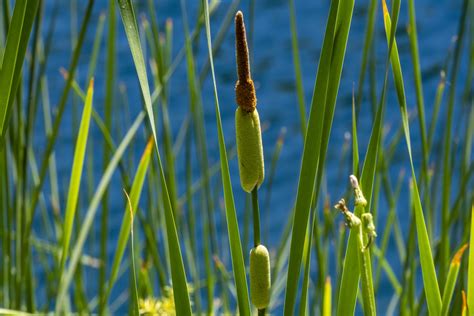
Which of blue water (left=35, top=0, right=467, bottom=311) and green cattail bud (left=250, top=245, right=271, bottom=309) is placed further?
blue water (left=35, top=0, right=467, bottom=311)

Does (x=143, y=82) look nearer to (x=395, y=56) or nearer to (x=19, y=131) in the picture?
(x=395, y=56)

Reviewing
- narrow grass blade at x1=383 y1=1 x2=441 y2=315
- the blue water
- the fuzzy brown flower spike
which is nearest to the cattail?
the fuzzy brown flower spike

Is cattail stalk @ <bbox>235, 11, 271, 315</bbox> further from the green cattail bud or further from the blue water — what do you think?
the blue water

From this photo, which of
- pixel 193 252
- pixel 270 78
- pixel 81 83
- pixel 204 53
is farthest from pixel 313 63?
pixel 193 252

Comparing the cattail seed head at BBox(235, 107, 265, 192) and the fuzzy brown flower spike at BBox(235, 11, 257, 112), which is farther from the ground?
the fuzzy brown flower spike at BBox(235, 11, 257, 112)

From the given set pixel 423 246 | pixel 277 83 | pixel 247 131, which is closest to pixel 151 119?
pixel 247 131

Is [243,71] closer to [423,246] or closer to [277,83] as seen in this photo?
[423,246]

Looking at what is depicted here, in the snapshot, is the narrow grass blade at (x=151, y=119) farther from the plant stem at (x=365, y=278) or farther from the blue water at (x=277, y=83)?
the blue water at (x=277, y=83)
